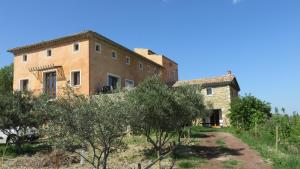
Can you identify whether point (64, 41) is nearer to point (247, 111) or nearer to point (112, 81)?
point (112, 81)

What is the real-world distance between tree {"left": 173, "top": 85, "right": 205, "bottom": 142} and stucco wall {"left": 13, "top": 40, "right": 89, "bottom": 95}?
14.0 metres

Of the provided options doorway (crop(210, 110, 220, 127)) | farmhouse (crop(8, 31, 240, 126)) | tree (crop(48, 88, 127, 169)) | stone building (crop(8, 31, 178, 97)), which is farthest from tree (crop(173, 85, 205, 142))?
doorway (crop(210, 110, 220, 127))

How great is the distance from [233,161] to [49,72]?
2261 centimetres

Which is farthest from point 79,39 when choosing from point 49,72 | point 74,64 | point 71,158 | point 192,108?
point 192,108

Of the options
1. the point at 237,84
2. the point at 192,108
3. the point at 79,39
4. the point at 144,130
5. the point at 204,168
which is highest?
the point at 79,39

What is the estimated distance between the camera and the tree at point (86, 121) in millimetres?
9438

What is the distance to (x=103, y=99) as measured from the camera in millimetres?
9953

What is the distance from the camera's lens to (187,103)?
1592cm

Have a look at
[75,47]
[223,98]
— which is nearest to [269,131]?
[223,98]

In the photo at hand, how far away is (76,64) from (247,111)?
16.8 meters

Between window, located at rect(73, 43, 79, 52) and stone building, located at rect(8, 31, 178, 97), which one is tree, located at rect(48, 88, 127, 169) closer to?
stone building, located at rect(8, 31, 178, 97)

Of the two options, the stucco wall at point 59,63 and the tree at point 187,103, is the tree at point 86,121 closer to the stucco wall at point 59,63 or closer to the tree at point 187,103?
the tree at point 187,103

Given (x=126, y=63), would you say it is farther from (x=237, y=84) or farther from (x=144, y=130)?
(x=144, y=130)

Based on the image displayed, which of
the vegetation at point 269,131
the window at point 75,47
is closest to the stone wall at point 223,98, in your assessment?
the vegetation at point 269,131
